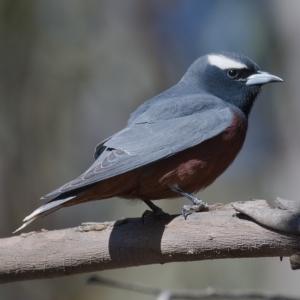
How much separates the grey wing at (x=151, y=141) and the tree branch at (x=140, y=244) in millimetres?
477

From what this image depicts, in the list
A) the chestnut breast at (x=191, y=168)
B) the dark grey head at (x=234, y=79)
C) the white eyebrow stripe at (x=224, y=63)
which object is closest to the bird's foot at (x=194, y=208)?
the chestnut breast at (x=191, y=168)

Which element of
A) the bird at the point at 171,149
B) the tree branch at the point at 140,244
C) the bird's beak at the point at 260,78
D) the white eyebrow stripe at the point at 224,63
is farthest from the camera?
the white eyebrow stripe at the point at 224,63

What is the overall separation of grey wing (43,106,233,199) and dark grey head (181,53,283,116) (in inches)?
14.0

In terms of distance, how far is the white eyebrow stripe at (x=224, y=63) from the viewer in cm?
584

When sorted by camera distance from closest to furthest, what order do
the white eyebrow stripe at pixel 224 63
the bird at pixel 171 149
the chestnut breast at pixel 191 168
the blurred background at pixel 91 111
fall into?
1. the bird at pixel 171 149
2. the chestnut breast at pixel 191 168
3. the white eyebrow stripe at pixel 224 63
4. the blurred background at pixel 91 111

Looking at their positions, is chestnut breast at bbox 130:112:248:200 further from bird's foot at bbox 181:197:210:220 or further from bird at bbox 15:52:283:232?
bird's foot at bbox 181:197:210:220

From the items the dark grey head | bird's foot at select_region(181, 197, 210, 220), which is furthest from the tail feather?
the dark grey head

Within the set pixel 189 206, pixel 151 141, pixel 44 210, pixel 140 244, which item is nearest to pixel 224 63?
pixel 151 141

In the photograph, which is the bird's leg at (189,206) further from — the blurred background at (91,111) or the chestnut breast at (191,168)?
the blurred background at (91,111)

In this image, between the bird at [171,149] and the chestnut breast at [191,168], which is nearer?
the bird at [171,149]

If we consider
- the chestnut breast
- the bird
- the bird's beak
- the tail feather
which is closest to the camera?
the tail feather

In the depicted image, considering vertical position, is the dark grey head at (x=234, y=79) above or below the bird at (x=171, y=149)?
above

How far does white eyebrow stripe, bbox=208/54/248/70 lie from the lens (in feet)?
19.2

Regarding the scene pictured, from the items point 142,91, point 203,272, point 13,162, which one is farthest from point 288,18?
point 13,162
